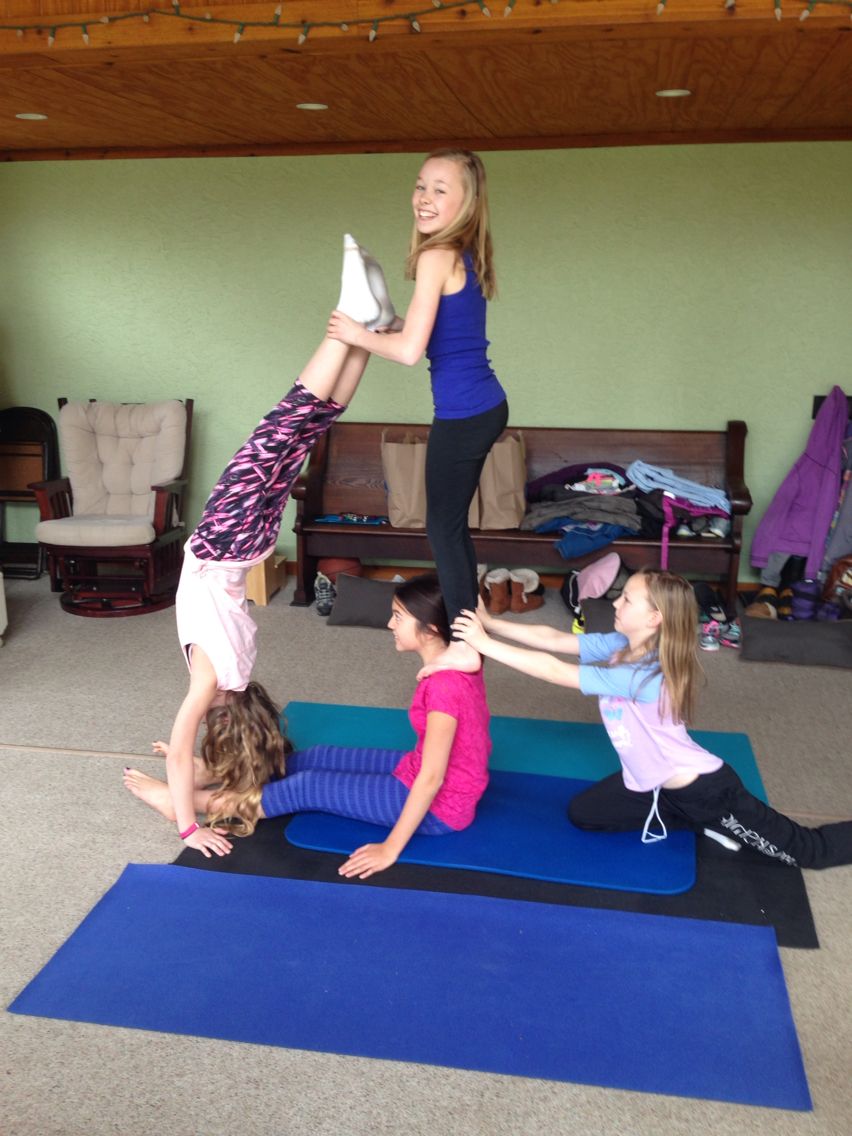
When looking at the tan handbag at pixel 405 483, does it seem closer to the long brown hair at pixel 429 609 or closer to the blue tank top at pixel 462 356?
the long brown hair at pixel 429 609

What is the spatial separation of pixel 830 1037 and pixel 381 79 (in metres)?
3.69

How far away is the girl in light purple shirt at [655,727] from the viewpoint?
2.75m

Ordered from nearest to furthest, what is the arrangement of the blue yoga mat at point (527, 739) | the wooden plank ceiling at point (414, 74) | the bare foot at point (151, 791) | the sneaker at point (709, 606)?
the bare foot at point (151, 791), the wooden plank ceiling at point (414, 74), the blue yoga mat at point (527, 739), the sneaker at point (709, 606)

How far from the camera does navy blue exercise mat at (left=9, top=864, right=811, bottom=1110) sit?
2178mm

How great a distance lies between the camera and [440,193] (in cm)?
256

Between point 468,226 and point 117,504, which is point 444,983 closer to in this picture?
point 468,226

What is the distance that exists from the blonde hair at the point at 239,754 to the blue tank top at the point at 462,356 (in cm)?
103

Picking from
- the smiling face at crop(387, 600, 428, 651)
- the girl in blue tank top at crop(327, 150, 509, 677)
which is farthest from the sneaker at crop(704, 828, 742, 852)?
the smiling face at crop(387, 600, 428, 651)

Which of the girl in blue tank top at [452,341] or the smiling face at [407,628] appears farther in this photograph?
the smiling face at [407,628]

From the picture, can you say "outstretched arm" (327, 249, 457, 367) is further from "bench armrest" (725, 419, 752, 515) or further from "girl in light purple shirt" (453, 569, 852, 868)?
"bench armrest" (725, 419, 752, 515)

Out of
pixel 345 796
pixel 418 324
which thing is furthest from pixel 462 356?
pixel 345 796

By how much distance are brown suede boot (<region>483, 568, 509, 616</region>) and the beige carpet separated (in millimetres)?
742

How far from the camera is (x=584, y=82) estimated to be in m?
4.25

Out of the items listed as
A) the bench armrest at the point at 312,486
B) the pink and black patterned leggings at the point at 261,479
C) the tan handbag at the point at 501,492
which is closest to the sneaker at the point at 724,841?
the pink and black patterned leggings at the point at 261,479
